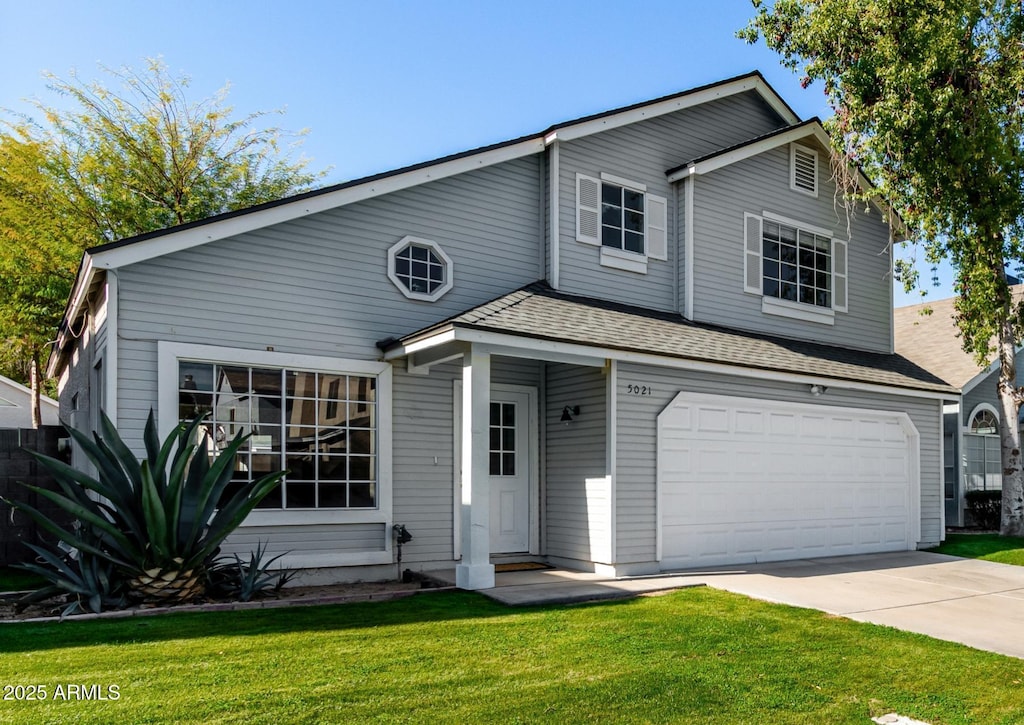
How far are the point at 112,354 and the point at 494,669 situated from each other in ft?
17.0

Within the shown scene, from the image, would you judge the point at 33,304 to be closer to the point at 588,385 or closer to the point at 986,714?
the point at 588,385

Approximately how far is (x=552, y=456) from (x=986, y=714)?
6.42 metres

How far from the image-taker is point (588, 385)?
10680mm

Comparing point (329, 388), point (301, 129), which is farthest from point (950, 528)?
point (301, 129)

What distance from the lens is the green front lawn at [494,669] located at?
4.96 m

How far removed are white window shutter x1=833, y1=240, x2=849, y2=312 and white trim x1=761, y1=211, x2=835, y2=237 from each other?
0.16 m

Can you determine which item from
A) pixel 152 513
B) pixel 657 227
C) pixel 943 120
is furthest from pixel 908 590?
pixel 943 120

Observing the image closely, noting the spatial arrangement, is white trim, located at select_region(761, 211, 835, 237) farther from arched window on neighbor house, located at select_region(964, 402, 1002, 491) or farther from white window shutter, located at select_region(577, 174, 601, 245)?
arched window on neighbor house, located at select_region(964, 402, 1002, 491)

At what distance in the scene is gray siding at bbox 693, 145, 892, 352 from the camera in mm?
12883

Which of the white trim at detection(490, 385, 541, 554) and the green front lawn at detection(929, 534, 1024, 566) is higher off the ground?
the white trim at detection(490, 385, 541, 554)

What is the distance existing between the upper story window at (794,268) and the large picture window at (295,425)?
22.5 feet

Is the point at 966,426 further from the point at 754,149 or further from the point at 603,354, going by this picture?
the point at 603,354

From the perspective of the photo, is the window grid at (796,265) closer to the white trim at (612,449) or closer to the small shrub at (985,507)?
the white trim at (612,449)

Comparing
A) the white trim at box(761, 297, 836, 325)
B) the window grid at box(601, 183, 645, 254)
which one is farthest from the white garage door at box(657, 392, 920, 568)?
the window grid at box(601, 183, 645, 254)
